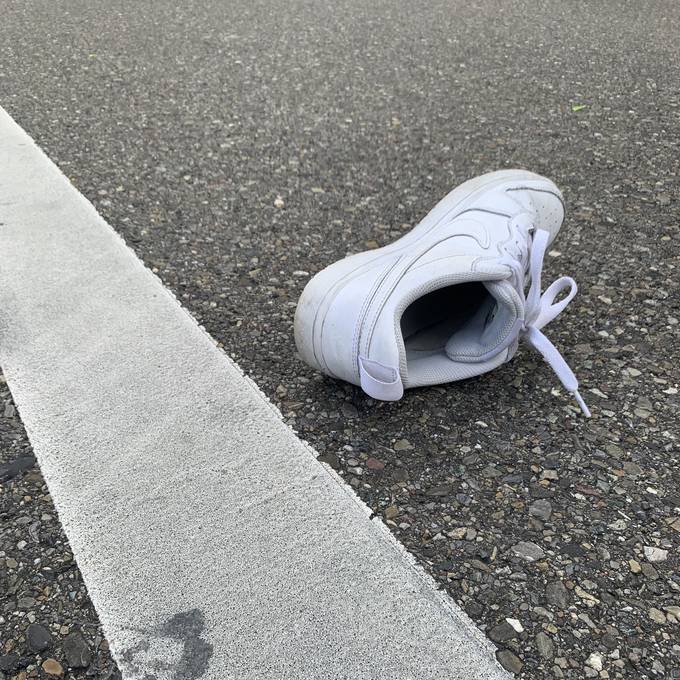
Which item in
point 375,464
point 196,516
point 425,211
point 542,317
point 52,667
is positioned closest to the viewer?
point 52,667

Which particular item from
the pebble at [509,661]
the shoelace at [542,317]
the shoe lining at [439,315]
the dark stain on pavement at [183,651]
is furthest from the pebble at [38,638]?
the shoelace at [542,317]

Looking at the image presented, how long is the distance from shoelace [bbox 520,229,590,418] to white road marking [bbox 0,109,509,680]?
60 cm

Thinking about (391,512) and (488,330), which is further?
(488,330)

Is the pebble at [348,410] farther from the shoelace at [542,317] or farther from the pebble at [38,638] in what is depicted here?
the pebble at [38,638]

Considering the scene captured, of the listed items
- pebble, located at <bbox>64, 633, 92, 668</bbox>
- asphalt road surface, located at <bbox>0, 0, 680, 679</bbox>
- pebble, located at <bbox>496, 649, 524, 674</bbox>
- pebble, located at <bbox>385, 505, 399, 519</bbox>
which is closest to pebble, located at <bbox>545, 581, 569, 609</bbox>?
asphalt road surface, located at <bbox>0, 0, 680, 679</bbox>

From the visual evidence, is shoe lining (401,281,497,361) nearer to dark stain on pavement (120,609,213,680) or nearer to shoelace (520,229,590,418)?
shoelace (520,229,590,418)

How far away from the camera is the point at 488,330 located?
199 centimetres

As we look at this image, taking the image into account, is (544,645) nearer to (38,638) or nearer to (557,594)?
(557,594)

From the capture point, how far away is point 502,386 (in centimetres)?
204

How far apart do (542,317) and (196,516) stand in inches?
39.2

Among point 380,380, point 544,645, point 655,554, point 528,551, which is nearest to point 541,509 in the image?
point 528,551

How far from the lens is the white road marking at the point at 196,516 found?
140 centimetres

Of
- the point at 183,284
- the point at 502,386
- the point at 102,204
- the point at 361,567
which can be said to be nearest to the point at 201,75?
the point at 102,204

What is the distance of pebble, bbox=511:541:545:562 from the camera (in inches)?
61.6
